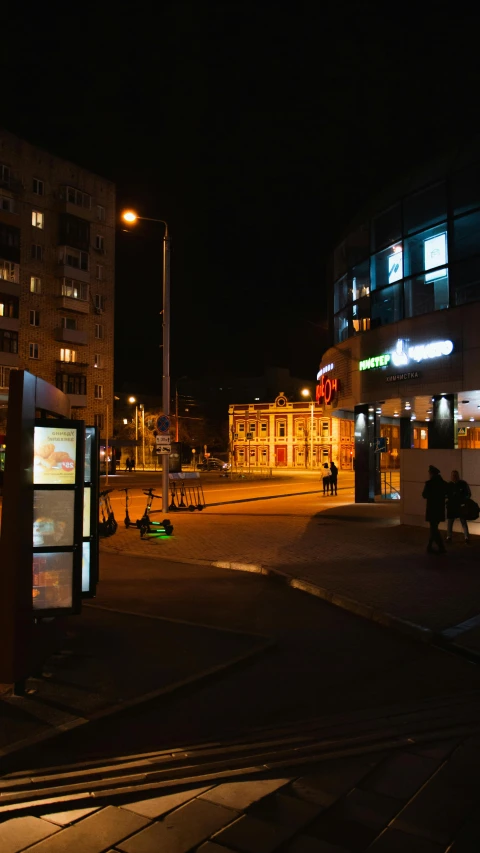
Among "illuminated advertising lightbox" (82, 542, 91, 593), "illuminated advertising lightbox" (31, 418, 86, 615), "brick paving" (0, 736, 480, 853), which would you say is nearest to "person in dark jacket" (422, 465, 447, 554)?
"illuminated advertising lightbox" (82, 542, 91, 593)

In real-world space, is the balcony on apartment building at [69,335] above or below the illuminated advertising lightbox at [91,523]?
above

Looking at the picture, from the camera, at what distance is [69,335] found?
52406mm

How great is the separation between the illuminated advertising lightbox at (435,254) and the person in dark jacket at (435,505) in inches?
378

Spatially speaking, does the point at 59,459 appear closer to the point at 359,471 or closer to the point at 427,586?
the point at 427,586

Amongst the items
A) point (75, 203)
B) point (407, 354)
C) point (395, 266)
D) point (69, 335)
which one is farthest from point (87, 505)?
point (75, 203)

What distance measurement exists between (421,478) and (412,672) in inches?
434

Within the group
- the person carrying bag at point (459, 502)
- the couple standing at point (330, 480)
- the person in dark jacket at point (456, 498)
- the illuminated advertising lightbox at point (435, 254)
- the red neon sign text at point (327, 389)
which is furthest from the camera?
the couple standing at point (330, 480)

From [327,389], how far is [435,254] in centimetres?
791

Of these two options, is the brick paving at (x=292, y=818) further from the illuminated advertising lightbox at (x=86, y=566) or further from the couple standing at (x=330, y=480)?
the couple standing at (x=330, y=480)

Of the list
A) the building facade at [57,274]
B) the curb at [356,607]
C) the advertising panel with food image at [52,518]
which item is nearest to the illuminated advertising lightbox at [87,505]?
the advertising panel with food image at [52,518]

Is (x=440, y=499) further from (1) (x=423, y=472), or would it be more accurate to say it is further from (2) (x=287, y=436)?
(2) (x=287, y=436)

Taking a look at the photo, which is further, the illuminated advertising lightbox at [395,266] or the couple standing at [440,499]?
the illuminated advertising lightbox at [395,266]

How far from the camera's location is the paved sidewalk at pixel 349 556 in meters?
8.78

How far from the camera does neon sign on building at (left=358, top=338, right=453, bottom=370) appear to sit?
65.4ft
